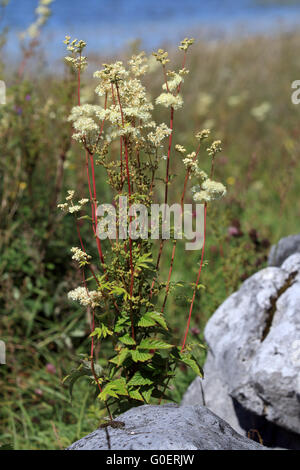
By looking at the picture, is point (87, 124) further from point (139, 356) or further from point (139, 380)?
point (139, 380)

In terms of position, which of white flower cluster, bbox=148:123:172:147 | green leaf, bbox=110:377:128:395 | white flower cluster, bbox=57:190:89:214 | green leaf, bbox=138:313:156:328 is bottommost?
green leaf, bbox=110:377:128:395

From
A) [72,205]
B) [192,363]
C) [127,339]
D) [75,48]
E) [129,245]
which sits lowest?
[192,363]

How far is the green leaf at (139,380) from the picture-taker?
1.86 meters

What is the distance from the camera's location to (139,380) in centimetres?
188

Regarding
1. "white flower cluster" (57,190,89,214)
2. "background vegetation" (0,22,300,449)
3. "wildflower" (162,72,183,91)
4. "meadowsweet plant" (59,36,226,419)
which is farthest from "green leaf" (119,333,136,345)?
"wildflower" (162,72,183,91)

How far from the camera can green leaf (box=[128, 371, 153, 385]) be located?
186cm

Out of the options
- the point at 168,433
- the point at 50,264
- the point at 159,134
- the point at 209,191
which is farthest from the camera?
the point at 50,264

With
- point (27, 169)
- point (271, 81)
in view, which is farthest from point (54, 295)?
point (271, 81)

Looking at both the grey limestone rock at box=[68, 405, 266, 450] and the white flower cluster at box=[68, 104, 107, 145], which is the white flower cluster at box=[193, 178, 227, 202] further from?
the grey limestone rock at box=[68, 405, 266, 450]

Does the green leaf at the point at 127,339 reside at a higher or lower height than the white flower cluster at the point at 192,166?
lower

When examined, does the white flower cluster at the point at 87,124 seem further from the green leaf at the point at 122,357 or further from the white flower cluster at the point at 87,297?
the green leaf at the point at 122,357

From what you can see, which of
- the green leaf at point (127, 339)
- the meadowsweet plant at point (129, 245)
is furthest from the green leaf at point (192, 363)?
the green leaf at point (127, 339)

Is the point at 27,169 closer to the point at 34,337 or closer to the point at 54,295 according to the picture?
the point at 54,295

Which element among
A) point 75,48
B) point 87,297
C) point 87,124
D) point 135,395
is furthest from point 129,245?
point 75,48
